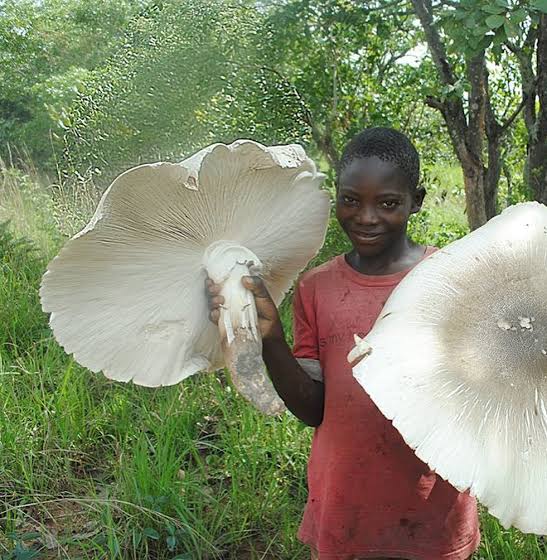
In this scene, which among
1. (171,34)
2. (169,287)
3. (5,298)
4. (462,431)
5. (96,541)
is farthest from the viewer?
(171,34)

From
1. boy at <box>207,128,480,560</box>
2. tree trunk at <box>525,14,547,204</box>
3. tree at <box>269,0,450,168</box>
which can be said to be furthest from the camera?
tree at <box>269,0,450,168</box>

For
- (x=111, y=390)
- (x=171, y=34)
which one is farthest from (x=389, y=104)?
(x=111, y=390)

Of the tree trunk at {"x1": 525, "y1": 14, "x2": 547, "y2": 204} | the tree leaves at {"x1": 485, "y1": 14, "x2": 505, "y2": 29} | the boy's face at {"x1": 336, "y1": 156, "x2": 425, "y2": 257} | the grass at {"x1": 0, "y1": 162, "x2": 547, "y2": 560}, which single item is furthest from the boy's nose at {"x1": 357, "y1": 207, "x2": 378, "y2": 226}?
the tree trunk at {"x1": 525, "y1": 14, "x2": 547, "y2": 204}

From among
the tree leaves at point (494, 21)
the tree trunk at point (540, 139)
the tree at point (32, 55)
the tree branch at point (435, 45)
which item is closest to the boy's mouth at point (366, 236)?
the tree leaves at point (494, 21)

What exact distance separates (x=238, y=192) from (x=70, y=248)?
36 cm

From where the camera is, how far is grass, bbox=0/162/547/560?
2137 millimetres

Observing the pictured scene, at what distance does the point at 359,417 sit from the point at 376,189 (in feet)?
1.61

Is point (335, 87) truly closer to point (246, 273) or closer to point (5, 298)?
point (5, 298)

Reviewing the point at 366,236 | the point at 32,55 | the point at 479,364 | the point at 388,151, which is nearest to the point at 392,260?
the point at 366,236

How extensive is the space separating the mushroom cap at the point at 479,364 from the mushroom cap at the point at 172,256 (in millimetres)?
358

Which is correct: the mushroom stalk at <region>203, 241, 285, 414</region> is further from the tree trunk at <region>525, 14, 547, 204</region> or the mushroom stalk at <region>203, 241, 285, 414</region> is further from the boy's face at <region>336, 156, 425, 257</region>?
the tree trunk at <region>525, 14, 547, 204</region>

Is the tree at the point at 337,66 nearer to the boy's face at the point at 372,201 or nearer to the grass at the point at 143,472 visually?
the grass at the point at 143,472

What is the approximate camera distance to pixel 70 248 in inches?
53.2

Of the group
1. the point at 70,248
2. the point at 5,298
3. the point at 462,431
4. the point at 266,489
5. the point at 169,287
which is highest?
the point at 70,248
